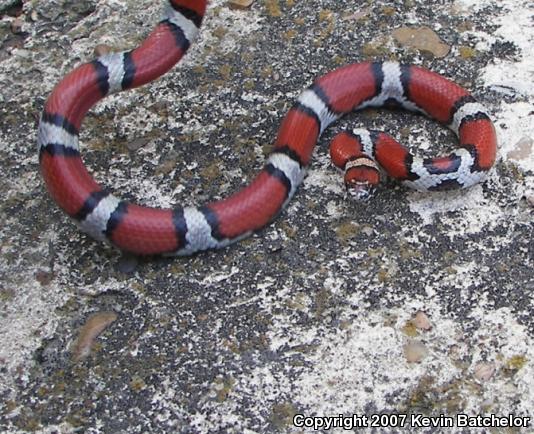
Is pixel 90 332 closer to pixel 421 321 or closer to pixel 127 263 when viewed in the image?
pixel 127 263

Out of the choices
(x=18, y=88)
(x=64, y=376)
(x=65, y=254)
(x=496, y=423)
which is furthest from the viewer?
(x=18, y=88)

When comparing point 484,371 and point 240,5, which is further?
point 240,5

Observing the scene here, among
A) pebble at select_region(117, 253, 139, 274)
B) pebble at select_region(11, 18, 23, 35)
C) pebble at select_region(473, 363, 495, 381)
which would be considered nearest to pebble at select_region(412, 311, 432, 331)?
pebble at select_region(473, 363, 495, 381)

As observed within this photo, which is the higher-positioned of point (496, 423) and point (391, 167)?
point (391, 167)

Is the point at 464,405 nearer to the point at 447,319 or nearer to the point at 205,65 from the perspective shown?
the point at 447,319

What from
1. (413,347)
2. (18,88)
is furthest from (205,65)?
(413,347)

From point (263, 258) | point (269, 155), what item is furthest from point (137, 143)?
point (263, 258)

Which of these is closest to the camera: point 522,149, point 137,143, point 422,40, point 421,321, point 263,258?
point 421,321

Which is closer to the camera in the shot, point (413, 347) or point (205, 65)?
Answer: point (413, 347)
